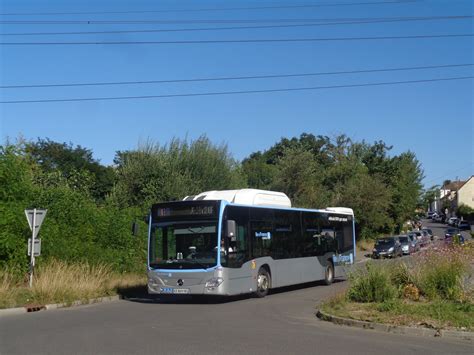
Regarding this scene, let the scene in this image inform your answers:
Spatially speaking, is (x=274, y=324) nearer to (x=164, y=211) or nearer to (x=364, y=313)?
(x=364, y=313)

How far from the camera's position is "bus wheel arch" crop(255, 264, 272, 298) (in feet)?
58.3

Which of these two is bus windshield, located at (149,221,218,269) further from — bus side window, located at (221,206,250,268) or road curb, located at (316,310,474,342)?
road curb, located at (316,310,474,342)

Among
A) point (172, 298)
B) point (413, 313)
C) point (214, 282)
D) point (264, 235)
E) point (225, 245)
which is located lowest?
point (172, 298)

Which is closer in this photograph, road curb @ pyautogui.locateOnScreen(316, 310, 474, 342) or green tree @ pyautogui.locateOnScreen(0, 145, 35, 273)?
road curb @ pyautogui.locateOnScreen(316, 310, 474, 342)

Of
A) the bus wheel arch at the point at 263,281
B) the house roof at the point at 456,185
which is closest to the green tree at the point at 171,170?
the bus wheel arch at the point at 263,281

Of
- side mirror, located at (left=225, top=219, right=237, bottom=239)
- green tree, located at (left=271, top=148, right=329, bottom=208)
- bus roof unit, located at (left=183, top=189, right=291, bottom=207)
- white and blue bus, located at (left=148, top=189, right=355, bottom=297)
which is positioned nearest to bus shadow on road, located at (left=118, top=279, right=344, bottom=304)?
white and blue bus, located at (left=148, top=189, right=355, bottom=297)

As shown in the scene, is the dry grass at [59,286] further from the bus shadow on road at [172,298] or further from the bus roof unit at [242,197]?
the bus roof unit at [242,197]

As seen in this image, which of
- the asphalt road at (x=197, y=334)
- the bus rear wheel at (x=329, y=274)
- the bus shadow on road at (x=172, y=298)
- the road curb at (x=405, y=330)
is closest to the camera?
the asphalt road at (x=197, y=334)

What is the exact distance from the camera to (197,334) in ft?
34.5

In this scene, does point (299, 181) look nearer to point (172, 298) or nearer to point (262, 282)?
point (172, 298)

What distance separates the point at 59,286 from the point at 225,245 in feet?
16.4

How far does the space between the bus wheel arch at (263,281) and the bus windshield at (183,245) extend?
247 cm

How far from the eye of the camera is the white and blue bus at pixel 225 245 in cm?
1596

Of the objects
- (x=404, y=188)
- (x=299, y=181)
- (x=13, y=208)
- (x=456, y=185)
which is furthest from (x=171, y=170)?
(x=456, y=185)
